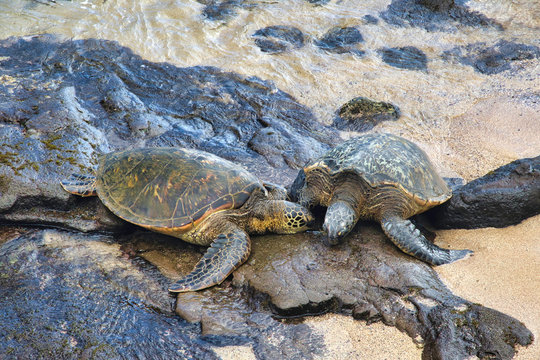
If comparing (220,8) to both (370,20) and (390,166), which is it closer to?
(370,20)

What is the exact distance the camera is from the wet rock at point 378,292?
10.5ft

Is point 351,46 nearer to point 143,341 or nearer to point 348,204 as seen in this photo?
point 348,204

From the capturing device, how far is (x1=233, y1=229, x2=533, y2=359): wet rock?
3.19m

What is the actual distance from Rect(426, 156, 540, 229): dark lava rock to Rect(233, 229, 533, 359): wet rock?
89cm

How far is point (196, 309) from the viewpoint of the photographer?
11.6 feet

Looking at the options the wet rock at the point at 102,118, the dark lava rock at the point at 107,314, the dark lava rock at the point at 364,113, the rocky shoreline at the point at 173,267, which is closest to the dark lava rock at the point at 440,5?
the dark lava rock at the point at 364,113

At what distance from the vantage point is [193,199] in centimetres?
421

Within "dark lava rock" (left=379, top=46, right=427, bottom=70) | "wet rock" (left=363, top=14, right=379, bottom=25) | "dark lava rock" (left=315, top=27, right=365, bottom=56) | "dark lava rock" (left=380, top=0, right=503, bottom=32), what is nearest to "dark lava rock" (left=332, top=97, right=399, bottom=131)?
"dark lava rock" (left=379, top=46, right=427, bottom=70)

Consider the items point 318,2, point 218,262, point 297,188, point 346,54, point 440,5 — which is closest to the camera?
point 218,262

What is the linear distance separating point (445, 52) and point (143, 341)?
27.4 feet

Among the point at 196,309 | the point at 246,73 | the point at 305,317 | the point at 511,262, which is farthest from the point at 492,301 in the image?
the point at 246,73

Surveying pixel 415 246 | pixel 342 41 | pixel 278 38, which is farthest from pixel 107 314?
pixel 342 41

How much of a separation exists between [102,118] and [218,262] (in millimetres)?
3602

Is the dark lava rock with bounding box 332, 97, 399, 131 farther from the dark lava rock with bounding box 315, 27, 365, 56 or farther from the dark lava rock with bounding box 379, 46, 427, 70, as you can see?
the dark lava rock with bounding box 315, 27, 365, 56
